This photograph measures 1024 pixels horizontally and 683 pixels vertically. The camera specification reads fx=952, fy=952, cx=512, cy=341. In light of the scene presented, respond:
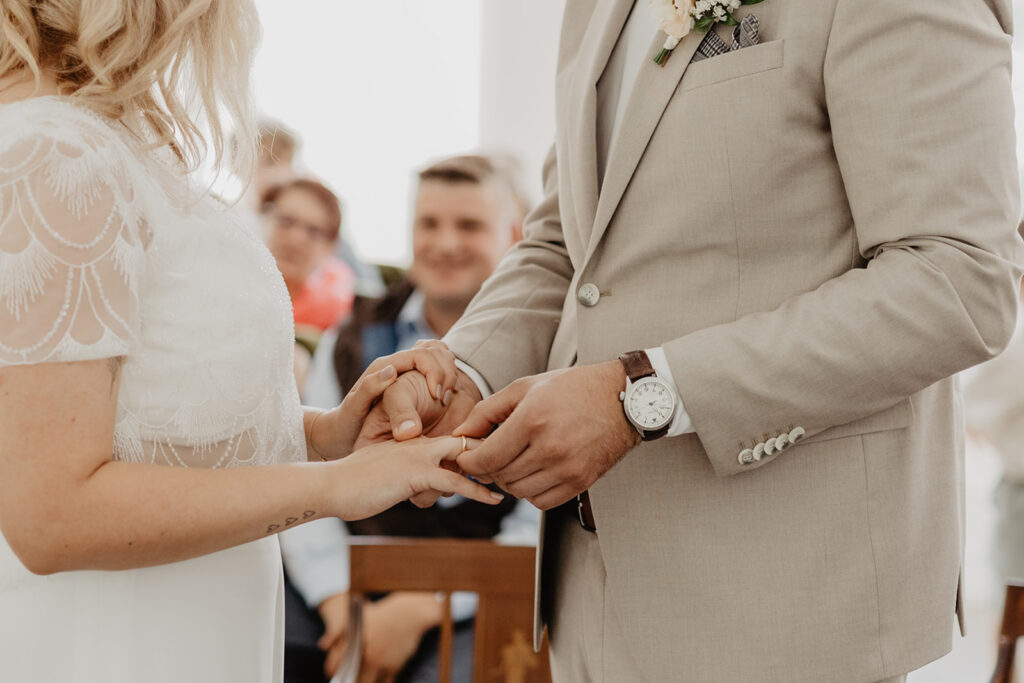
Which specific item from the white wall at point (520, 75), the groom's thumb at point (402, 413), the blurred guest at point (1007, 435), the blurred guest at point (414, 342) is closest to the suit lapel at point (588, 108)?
the groom's thumb at point (402, 413)

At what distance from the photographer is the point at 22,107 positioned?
1.10 m

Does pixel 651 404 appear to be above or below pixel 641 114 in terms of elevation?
below

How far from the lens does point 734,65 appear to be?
48.0 inches

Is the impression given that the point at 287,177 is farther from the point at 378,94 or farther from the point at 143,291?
the point at 143,291

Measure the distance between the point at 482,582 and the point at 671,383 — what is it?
Result: 1.13 m

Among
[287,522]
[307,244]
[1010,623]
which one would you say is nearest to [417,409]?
[287,522]

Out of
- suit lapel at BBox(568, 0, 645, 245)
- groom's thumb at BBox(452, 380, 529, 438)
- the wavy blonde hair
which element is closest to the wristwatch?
groom's thumb at BBox(452, 380, 529, 438)

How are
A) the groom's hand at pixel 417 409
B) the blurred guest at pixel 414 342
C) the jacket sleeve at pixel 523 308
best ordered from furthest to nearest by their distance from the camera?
1. the blurred guest at pixel 414 342
2. the jacket sleeve at pixel 523 308
3. the groom's hand at pixel 417 409

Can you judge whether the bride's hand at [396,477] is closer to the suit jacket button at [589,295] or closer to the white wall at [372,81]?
the suit jacket button at [589,295]

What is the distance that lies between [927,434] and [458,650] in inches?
86.8

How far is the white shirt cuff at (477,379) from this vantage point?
1.51 m

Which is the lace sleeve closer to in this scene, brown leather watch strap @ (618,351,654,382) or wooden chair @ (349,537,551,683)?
brown leather watch strap @ (618,351,654,382)

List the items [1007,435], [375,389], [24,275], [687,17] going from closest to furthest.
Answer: [24,275] → [687,17] → [375,389] → [1007,435]

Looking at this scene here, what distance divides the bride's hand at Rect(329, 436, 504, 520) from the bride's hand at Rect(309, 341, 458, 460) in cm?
15
